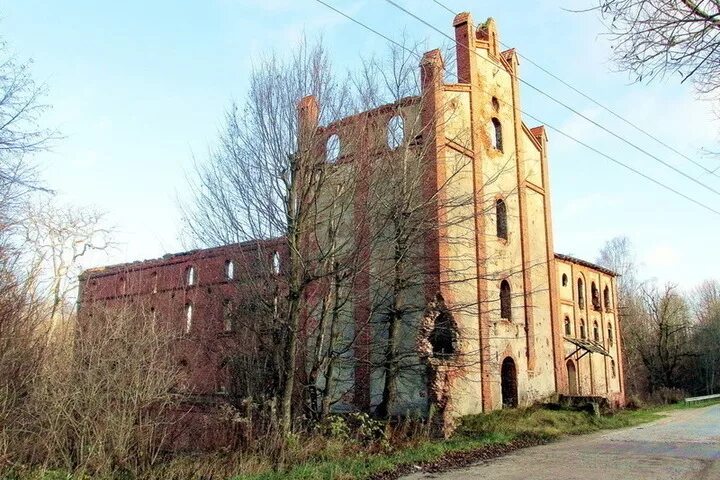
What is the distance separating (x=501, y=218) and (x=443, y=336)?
5.92m

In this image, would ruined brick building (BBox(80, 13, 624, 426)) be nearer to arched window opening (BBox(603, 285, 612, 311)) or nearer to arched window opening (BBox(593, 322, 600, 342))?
arched window opening (BBox(593, 322, 600, 342))

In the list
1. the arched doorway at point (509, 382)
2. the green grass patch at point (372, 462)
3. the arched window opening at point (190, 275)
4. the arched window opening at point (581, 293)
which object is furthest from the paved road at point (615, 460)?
the arched window opening at point (190, 275)

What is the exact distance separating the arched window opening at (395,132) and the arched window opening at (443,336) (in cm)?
550

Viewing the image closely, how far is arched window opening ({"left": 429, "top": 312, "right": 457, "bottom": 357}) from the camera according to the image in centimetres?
1847

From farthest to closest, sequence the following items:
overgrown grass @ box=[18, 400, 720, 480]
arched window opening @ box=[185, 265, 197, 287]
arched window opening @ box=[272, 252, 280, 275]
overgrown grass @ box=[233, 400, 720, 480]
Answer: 1. arched window opening @ box=[185, 265, 197, 287]
2. arched window opening @ box=[272, 252, 280, 275]
3. overgrown grass @ box=[233, 400, 720, 480]
4. overgrown grass @ box=[18, 400, 720, 480]

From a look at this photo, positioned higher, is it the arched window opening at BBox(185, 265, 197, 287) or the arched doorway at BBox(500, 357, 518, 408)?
the arched window opening at BBox(185, 265, 197, 287)

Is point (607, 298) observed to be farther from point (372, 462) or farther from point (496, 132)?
point (372, 462)

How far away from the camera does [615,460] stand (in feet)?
44.0

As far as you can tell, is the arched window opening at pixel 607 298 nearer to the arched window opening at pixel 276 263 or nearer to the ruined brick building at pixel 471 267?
the ruined brick building at pixel 471 267

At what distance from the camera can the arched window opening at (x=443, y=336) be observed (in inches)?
727

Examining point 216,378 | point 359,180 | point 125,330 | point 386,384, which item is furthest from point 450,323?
point 125,330

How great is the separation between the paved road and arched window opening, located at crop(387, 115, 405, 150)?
870 centimetres

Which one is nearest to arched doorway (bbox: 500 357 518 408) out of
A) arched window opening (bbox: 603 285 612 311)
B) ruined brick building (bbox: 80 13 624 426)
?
ruined brick building (bbox: 80 13 624 426)

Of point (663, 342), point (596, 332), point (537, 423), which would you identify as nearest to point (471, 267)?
point (537, 423)
